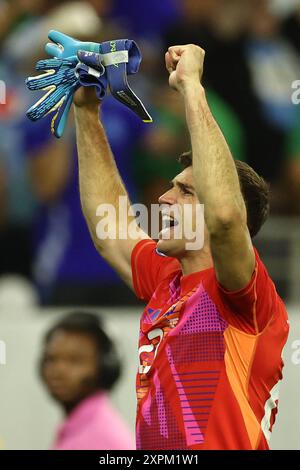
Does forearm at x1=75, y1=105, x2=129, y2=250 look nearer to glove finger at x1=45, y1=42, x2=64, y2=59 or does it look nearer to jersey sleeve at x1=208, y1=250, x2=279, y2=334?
glove finger at x1=45, y1=42, x2=64, y2=59

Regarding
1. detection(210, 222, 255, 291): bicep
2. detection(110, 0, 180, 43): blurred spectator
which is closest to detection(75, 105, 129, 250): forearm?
detection(210, 222, 255, 291): bicep

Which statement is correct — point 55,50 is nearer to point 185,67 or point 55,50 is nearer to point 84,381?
point 185,67

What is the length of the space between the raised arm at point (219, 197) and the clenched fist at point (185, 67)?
0.07ft

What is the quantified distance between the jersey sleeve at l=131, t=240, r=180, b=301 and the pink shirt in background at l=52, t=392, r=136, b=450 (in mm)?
1207

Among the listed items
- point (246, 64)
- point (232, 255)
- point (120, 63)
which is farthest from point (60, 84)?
point (246, 64)

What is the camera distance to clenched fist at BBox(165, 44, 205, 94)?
13.9 feet

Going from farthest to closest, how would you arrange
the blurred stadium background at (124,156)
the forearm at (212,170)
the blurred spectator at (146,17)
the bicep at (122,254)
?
1. the blurred spectator at (146,17)
2. the blurred stadium background at (124,156)
3. the bicep at (122,254)
4. the forearm at (212,170)

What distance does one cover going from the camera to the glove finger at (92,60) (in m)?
4.61

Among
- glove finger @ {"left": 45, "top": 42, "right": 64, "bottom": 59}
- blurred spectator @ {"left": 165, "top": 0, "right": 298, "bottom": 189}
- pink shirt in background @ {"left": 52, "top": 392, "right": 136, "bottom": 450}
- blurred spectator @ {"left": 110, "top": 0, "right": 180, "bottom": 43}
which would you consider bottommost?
pink shirt in background @ {"left": 52, "top": 392, "right": 136, "bottom": 450}

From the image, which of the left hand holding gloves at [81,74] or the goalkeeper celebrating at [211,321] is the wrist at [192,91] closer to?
the goalkeeper celebrating at [211,321]

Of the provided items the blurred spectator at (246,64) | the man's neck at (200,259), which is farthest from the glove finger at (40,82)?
the blurred spectator at (246,64)

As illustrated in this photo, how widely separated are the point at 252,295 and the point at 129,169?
3.56 m

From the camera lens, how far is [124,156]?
25.0ft

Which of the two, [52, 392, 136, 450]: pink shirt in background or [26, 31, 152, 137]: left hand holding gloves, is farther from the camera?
[52, 392, 136, 450]: pink shirt in background
